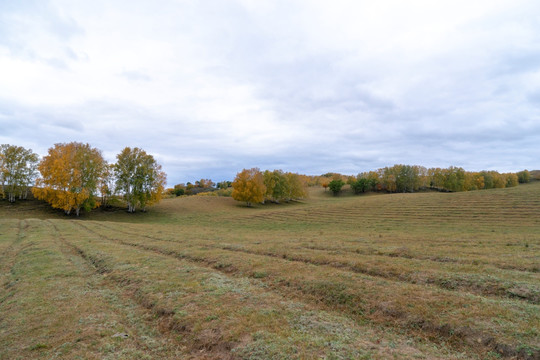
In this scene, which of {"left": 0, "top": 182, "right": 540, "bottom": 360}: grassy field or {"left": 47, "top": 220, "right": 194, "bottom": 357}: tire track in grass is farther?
{"left": 47, "top": 220, "right": 194, "bottom": 357}: tire track in grass

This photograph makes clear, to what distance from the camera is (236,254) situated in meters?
15.3

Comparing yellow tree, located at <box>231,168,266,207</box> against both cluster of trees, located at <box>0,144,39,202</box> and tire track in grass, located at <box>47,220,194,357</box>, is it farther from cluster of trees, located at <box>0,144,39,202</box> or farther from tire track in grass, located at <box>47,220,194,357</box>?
tire track in grass, located at <box>47,220,194,357</box>

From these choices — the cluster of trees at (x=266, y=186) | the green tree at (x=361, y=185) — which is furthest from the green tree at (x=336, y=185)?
the cluster of trees at (x=266, y=186)

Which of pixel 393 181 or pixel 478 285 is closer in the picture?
pixel 478 285

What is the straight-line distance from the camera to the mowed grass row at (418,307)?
5.91 m

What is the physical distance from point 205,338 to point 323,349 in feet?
9.59

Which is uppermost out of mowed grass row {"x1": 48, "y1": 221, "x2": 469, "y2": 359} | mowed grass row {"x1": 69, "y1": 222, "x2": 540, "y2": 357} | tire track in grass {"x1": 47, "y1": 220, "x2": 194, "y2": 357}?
mowed grass row {"x1": 69, "y1": 222, "x2": 540, "y2": 357}

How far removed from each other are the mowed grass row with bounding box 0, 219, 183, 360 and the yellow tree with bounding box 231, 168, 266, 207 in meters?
63.5

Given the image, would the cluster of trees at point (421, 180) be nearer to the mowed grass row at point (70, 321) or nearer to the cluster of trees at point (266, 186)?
the cluster of trees at point (266, 186)

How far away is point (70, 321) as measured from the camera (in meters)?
7.83

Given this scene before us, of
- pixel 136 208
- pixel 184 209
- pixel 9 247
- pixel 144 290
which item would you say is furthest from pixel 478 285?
pixel 136 208

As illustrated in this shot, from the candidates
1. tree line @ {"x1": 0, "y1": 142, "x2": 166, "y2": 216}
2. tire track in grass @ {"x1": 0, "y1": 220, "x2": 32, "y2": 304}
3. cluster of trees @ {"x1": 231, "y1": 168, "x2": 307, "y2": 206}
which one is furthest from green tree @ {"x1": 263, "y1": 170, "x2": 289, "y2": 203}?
tire track in grass @ {"x1": 0, "y1": 220, "x2": 32, "y2": 304}

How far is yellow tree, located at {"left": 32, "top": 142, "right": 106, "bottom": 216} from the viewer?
5200 centimetres

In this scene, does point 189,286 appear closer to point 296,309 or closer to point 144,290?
point 144,290
